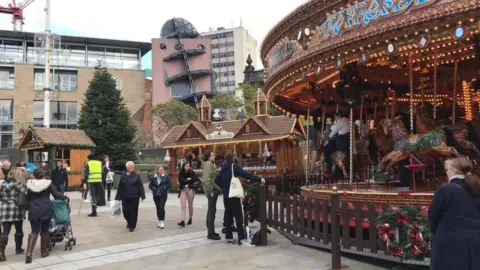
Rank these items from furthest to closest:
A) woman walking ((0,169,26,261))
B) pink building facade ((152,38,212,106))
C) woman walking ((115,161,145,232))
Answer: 1. pink building facade ((152,38,212,106))
2. woman walking ((115,161,145,232))
3. woman walking ((0,169,26,261))

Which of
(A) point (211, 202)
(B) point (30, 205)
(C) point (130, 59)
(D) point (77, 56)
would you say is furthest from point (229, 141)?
(C) point (130, 59)

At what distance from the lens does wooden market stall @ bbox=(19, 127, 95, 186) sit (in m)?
25.2

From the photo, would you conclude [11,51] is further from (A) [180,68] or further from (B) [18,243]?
(B) [18,243]

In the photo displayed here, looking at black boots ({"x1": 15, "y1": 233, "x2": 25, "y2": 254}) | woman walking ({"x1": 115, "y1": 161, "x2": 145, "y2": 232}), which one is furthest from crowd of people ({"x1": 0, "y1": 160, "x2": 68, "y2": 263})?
woman walking ({"x1": 115, "y1": 161, "x2": 145, "y2": 232})

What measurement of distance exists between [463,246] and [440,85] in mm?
8778

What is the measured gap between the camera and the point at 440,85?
38.2 ft

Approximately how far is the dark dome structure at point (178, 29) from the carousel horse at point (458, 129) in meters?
67.4

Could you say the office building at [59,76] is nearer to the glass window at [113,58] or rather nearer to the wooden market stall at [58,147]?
the glass window at [113,58]

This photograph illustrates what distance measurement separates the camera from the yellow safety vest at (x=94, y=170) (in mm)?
13565

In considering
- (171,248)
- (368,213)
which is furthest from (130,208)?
(368,213)

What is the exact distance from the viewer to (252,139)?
25.8 m

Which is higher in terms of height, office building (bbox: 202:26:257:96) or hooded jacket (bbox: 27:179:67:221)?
office building (bbox: 202:26:257:96)

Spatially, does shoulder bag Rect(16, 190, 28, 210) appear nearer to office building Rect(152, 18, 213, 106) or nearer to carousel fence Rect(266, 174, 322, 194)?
carousel fence Rect(266, 174, 322, 194)

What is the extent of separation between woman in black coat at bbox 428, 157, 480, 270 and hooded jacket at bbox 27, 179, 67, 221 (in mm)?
6442
